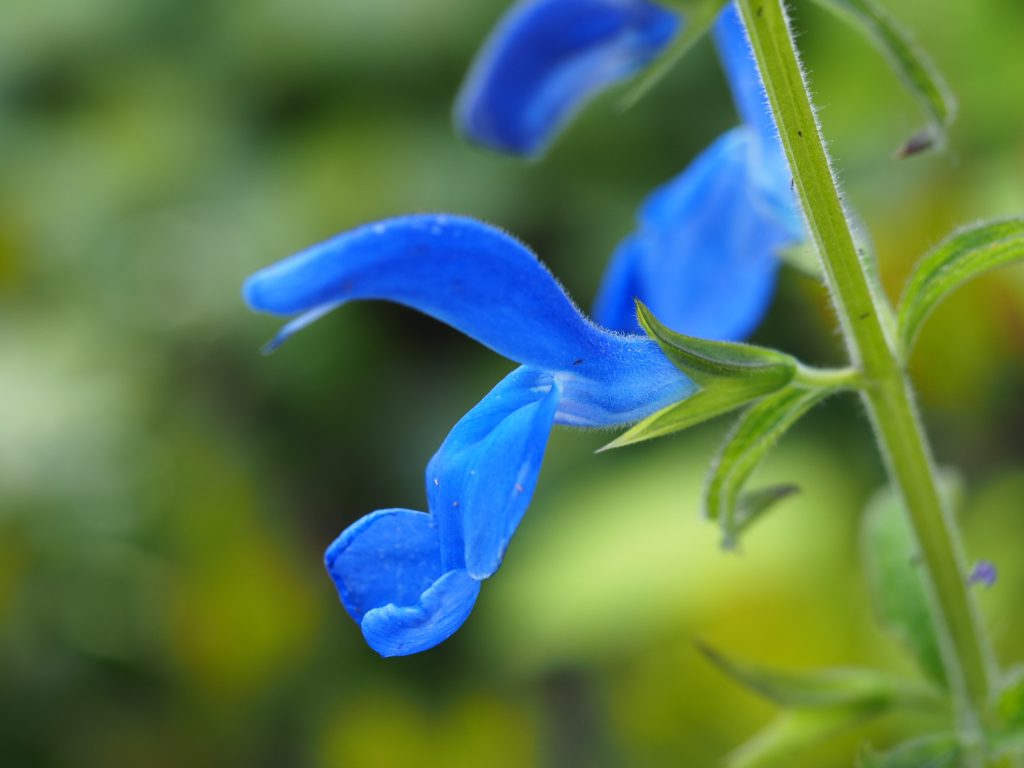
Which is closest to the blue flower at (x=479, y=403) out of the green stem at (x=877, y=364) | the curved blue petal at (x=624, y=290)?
the green stem at (x=877, y=364)

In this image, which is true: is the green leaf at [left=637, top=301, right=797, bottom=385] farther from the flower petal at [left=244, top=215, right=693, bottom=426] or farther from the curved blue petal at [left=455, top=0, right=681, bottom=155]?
the curved blue petal at [left=455, top=0, right=681, bottom=155]

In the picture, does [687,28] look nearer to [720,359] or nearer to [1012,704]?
[720,359]

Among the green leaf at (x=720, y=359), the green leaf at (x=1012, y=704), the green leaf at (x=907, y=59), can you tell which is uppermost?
the green leaf at (x=907, y=59)

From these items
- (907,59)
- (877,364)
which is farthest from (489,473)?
(907,59)

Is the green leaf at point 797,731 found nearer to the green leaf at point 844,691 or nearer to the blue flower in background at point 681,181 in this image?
the green leaf at point 844,691

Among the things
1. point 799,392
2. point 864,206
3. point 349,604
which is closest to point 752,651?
point 864,206

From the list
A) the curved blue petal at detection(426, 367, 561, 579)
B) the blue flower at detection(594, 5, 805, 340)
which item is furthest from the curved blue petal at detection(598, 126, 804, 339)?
the curved blue petal at detection(426, 367, 561, 579)

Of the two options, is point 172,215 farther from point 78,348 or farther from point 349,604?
point 349,604

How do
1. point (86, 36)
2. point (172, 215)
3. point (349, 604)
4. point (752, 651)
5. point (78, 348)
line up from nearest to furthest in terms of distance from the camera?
point (349, 604) → point (752, 651) → point (78, 348) → point (172, 215) → point (86, 36)
